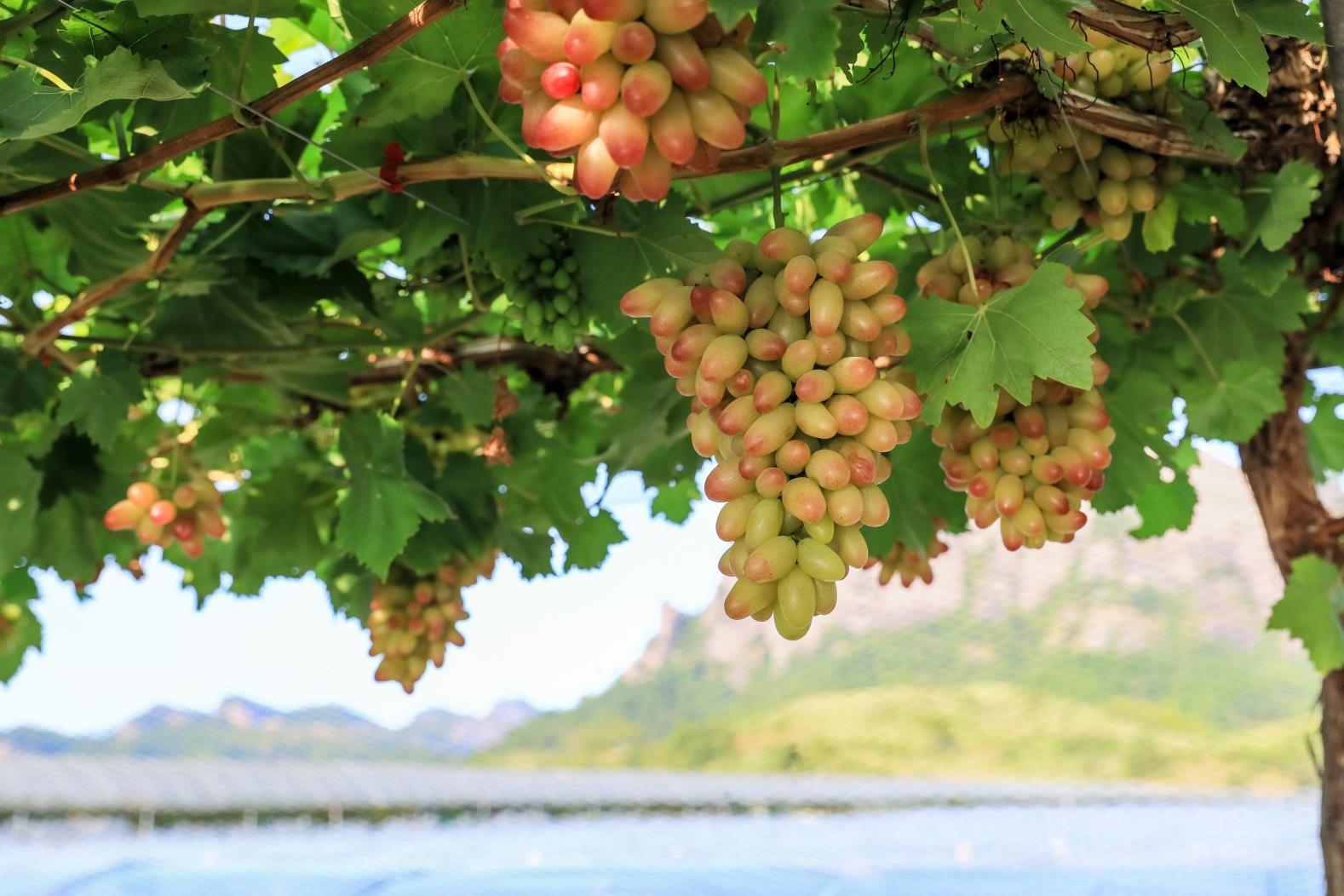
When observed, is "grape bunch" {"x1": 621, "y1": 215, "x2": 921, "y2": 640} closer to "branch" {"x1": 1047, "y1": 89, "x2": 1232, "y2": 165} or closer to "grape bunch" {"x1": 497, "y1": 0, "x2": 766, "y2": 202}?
"grape bunch" {"x1": 497, "y1": 0, "x2": 766, "y2": 202}

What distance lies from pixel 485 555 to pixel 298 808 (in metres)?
5.31

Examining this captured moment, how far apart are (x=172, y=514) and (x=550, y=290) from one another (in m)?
0.65

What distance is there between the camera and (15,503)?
142 centimetres

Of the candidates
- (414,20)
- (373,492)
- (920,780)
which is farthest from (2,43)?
(920,780)

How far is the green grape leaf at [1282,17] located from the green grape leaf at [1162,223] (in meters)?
0.32

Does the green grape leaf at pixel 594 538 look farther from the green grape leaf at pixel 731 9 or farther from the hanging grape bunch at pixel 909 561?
the green grape leaf at pixel 731 9

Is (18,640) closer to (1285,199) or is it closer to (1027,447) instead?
(1027,447)

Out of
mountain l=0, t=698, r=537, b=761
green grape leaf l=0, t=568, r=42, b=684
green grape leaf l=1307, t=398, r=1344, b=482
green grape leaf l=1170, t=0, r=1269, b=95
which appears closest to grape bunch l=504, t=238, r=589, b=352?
green grape leaf l=1170, t=0, r=1269, b=95

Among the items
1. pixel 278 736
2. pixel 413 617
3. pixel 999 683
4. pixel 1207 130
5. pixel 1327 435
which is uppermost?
pixel 1207 130

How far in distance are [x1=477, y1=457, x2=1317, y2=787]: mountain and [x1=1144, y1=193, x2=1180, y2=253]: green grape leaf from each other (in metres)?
4.61

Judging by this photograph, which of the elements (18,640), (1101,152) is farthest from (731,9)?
(18,640)

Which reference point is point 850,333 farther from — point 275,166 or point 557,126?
point 275,166

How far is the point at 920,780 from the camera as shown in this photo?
20.3 feet

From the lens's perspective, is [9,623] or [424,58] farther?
[9,623]
